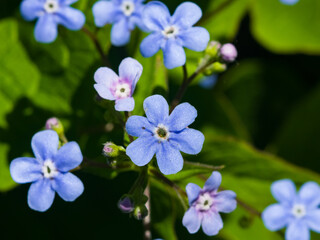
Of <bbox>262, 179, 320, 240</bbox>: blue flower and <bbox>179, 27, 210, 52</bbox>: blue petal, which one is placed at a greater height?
<bbox>179, 27, 210, 52</bbox>: blue petal

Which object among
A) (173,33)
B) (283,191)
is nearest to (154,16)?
(173,33)

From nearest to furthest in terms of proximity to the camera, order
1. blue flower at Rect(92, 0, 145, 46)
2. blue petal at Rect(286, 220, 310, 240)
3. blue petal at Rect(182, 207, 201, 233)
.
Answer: blue petal at Rect(182, 207, 201, 233)
blue petal at Rect(286, 220, 310, 240)
blue flower at Rect(92, 0, 145, 46)

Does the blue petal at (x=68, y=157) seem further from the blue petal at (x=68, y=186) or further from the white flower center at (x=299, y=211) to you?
the white flower center at (x=299, y=211)

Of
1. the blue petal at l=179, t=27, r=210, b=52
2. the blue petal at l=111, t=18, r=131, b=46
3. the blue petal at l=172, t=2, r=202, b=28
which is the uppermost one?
the blue petal at l=172, t=2, r=202, b=28

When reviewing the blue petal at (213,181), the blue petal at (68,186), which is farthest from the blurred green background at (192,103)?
the blue petal at (68,186)

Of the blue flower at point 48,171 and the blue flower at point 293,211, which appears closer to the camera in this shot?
the blue flower at point 48,171

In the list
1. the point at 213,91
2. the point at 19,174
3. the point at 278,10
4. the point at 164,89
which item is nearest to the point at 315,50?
the point at 278,10

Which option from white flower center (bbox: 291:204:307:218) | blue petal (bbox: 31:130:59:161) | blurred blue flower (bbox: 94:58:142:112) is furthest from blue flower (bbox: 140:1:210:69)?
white flower center (bbox: 291:204:307:218)

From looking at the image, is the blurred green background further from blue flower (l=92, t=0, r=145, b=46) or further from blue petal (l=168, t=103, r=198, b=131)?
blue petal (l=168, t=103, r=198, b=131)

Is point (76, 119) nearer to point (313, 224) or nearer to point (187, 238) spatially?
point (187, 238)
